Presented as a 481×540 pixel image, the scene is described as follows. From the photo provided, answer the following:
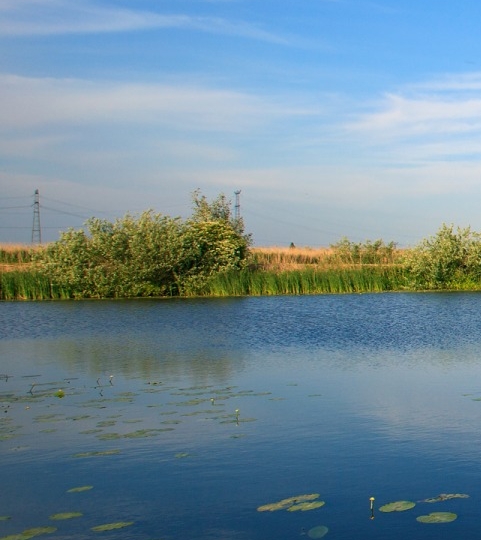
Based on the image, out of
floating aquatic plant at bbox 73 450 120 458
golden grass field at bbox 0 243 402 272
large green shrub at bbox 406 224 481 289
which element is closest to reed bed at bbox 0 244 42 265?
golden grass field at bbox 0 243 402 272

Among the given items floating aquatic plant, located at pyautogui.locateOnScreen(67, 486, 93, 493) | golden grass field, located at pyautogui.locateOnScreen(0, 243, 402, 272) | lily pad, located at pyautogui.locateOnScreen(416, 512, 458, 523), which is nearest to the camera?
lily pad, located at pyautogui.locateOnScreen(416, 512, 458, 523)

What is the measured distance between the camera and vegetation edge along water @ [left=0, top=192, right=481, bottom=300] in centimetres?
3497

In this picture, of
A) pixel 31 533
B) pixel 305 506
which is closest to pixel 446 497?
pixel 305 506

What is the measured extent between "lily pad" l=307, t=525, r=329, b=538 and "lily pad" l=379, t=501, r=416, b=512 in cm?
59

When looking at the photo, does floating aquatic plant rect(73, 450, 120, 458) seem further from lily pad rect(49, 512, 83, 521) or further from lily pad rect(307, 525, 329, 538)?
lily pad rect(307, 525, 329, 538)

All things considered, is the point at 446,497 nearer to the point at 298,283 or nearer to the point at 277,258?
the point at 298,283

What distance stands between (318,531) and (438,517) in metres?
0.90

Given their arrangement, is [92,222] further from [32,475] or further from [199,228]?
[32,475]

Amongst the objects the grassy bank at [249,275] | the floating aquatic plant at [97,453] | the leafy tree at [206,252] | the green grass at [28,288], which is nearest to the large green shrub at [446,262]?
the grassy bank at [249,275]

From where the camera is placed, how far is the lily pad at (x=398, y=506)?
621 cm

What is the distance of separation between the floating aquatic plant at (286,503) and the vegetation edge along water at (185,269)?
28.5m

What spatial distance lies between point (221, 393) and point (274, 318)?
41.7ft

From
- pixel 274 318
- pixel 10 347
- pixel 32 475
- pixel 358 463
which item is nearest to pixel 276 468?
pixel 358 463

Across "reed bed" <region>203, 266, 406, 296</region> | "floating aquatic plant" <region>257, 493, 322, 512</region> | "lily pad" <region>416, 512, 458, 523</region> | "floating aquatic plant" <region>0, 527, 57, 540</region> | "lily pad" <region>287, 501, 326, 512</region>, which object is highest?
"reed bed" <region>203, 266, 406, 296</region>
